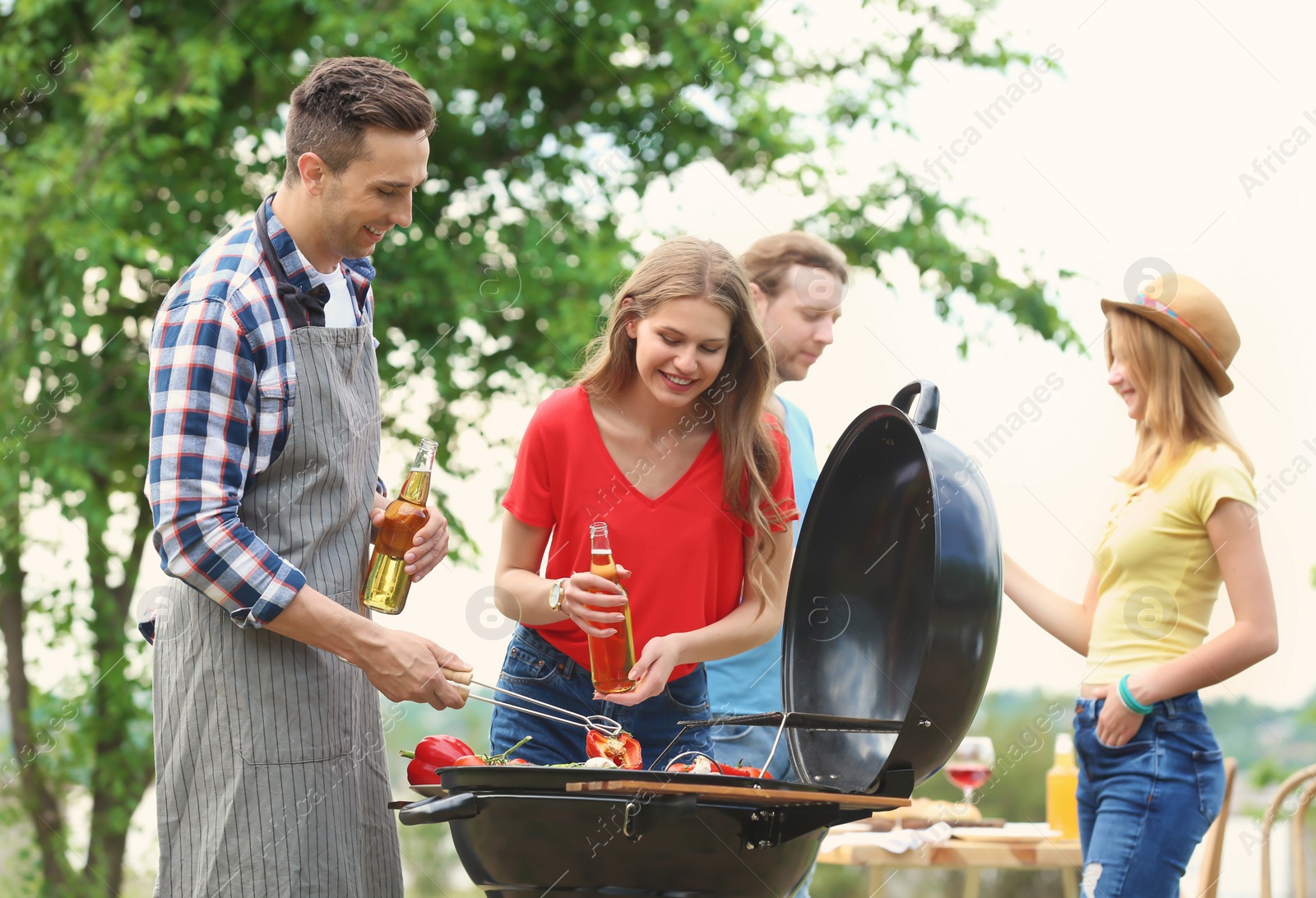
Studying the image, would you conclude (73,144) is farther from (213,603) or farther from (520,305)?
(213,603)

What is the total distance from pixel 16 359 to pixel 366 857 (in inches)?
144

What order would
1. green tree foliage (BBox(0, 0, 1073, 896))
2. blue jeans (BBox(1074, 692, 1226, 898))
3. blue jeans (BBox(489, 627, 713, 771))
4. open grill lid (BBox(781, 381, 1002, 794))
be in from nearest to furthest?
open grill lid (BBox(781, 381, 1002, 794)), blue jeans (BBox(489, 627, 713, 771)), blue jeans (BBox(1074, 692, 1226, 898)), green tree foliage (BBox(0, 0, 1073, 896))

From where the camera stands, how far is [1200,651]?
2.29 metres

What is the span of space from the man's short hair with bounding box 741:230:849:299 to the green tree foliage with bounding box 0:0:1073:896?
168 cm

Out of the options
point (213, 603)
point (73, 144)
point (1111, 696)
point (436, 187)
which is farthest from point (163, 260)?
point (1111, 696)

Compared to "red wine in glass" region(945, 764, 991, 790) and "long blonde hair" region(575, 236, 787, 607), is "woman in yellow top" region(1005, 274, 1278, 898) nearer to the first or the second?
"long blonde hair" region(575, 236, 787, 607)

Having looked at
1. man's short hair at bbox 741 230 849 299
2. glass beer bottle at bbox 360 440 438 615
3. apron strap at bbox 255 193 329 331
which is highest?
man's short hair at bbox 741 230 849 299

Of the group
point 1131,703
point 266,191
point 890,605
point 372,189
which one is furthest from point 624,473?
point 266,191

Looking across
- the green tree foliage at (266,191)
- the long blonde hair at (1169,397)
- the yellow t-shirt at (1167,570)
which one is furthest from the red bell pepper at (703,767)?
the green tree foliage at (266,191)

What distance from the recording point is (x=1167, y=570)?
95.1 inches

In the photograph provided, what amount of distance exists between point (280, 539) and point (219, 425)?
0.22 m

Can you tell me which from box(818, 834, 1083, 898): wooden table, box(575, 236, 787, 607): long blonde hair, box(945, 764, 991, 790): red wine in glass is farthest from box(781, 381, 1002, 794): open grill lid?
box(945, 764, 991, 790): red wine in glass

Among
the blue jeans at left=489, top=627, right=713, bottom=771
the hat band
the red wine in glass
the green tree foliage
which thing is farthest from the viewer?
the green tree foliage

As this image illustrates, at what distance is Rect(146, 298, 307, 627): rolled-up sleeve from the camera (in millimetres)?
1670
